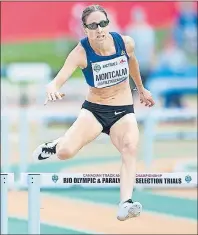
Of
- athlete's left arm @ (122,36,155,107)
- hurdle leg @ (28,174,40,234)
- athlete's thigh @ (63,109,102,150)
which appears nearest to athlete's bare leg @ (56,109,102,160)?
athlete's thigh @ (63,109,102,150)

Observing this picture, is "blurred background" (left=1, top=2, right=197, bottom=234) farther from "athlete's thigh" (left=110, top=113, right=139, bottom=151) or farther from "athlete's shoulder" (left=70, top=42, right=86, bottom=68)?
"athlete's shoulder" (left=70, top=42, right=86, bottom=68)

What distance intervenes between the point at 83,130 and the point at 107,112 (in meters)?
0.26

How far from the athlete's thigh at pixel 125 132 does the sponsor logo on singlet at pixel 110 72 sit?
0.94ft

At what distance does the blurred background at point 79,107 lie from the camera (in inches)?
476

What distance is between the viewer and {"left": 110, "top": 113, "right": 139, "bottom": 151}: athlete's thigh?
7590 mm

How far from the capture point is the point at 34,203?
7812mm

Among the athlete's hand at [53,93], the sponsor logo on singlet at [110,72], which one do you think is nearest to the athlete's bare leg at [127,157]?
the sponsor logo on singlet at [110,72]

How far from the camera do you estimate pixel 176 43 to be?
25.8 m

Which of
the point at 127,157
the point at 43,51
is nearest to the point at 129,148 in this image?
the point at 127,157

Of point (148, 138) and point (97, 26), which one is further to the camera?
point (148, 138)

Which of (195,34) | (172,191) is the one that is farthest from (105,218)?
(195,34)

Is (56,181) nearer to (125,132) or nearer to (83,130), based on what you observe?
(83,130)

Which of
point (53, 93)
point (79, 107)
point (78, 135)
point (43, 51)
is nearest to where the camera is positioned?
point (53, 93)

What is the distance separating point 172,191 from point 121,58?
6502mm
